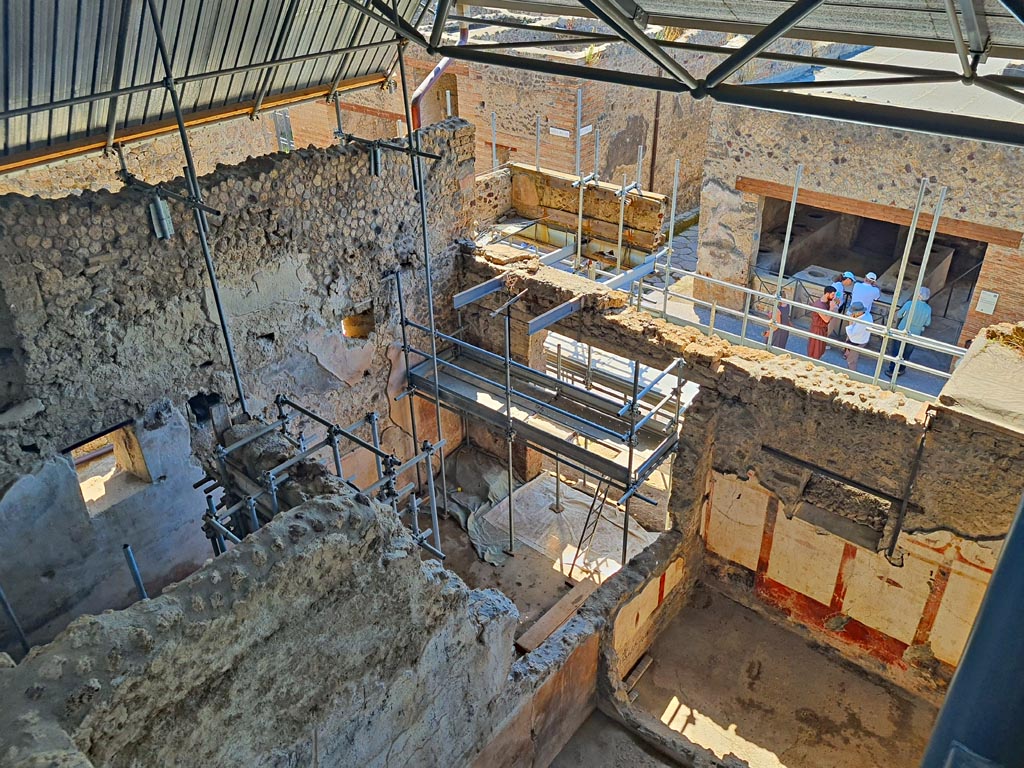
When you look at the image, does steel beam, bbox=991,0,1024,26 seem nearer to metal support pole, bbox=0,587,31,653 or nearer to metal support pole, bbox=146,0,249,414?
metal support pole, bbox=146,0,249,414

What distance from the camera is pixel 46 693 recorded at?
130 inches

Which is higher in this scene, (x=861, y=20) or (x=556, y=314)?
(x=861, y=20)

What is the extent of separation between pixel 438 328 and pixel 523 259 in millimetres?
1494

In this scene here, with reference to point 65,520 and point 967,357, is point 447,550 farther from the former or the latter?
point 967,357

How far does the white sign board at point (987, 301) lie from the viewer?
11688mm

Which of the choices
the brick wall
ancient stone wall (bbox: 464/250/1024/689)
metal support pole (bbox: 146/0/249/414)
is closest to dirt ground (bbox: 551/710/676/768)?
ancient stone wall (bbox: 464/250/1024/689)

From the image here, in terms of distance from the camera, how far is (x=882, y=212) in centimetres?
1227

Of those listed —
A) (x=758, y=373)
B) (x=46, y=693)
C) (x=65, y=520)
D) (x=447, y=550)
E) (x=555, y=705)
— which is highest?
(x=46, y=693)

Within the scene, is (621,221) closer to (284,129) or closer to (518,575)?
(518,575)

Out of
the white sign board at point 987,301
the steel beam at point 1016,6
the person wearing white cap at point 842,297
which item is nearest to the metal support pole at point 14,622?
the steel beam at point 1016,6

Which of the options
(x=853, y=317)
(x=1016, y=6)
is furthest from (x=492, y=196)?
(x=1016, y=6)

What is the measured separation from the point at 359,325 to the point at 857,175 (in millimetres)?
8069

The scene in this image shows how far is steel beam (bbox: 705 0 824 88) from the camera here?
4.16 m

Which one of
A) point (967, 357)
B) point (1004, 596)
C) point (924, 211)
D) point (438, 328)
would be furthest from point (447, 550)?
point (924, 211)
